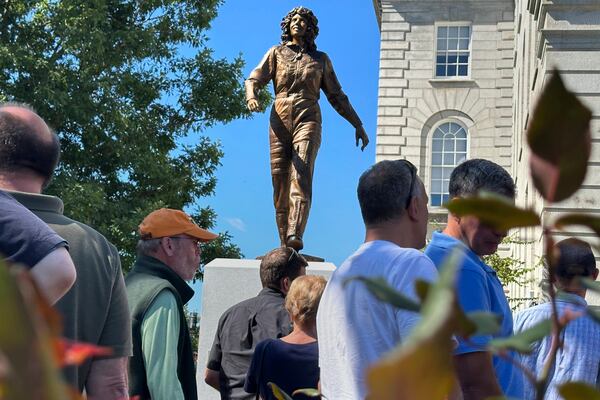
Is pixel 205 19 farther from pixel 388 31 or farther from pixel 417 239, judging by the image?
pixel 417 239

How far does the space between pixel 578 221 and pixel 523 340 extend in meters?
0.06

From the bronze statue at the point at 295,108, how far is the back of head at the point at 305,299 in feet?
12.4

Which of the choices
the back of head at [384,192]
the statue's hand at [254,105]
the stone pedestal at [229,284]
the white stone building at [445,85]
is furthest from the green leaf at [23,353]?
the white stone building at [445,85]

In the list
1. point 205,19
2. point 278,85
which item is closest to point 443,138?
point 205,19

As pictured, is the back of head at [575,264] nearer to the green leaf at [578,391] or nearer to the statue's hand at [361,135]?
the green leaf at [578,391]

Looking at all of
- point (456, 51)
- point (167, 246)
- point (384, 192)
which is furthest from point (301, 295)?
point (456, 51)

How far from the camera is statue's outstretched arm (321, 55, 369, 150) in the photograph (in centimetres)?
770

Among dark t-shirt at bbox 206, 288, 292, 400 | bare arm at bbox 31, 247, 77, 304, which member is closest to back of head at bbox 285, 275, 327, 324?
dark t-shirt at bbox 206, 288, 292, 400

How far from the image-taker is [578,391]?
0.37m

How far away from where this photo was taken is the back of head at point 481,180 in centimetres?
281

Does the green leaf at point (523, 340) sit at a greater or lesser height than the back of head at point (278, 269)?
greater

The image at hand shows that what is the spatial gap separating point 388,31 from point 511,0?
379cm

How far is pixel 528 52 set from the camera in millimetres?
19375

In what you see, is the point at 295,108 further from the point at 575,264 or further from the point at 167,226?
the point at 575,264
